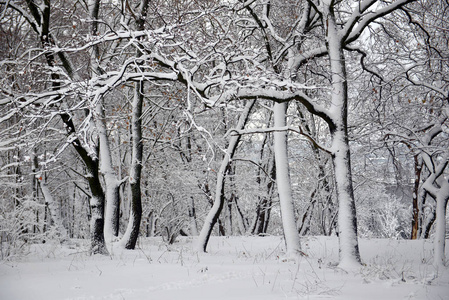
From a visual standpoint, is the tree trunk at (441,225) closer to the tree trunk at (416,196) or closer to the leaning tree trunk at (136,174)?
the leaning tree trunk at (136,174)

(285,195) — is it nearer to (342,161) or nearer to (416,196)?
(342,161)

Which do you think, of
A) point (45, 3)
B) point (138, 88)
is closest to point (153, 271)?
point (138, 88)

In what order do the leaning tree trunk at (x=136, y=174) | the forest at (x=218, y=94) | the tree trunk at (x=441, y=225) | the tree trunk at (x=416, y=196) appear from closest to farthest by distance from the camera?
the forest at (x=218, y=94) < the tree trunk at (x=441, y=225) < the leaning tree trunk at (x=136, y=174) < the tree trunk at (x=416, y=196)

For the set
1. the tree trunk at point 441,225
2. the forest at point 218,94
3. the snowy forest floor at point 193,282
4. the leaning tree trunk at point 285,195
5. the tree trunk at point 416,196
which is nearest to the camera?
the snowy forest floor at point 193,282

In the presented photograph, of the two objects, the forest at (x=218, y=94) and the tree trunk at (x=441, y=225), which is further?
the tree trunk at (x=441, y=225)

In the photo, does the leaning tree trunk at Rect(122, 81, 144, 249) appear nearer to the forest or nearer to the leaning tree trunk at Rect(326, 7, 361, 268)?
the forest

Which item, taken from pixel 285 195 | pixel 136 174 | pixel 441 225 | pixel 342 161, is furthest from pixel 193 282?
pixel 441 225

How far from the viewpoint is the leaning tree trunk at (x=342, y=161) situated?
21.0 ft

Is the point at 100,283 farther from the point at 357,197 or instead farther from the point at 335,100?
the point at 357,197

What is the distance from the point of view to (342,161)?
6.69 m

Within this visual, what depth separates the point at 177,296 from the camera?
3998mm

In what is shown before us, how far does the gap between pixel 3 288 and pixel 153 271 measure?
1.98 m

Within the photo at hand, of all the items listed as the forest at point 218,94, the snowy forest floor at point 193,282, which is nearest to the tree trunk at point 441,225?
the forest at point 218,94

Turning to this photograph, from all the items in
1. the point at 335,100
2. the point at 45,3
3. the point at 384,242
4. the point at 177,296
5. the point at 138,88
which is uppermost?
the point at 45,3
